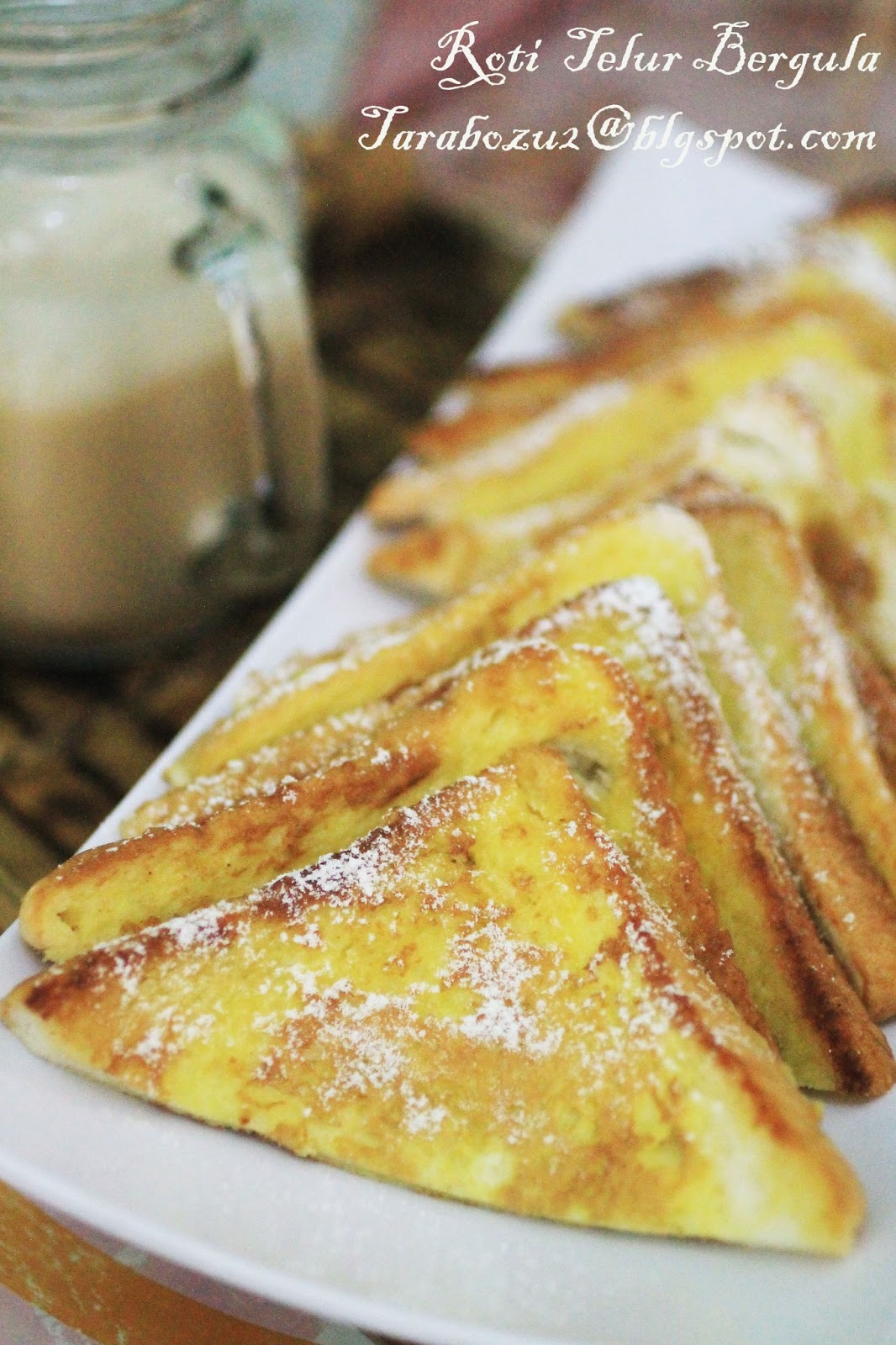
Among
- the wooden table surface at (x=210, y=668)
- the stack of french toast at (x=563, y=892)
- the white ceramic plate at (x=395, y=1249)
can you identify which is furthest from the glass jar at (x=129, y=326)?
the white ceramic plate at (x=395, y=1249)

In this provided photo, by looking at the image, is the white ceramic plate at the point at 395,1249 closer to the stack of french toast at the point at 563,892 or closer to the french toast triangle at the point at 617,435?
the stack of french toast at the point at 563,892

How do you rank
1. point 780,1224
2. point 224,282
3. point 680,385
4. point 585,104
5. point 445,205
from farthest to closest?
point 585,104 < point 445,205 < point 680,385 < point 224,282 < point 780,1224

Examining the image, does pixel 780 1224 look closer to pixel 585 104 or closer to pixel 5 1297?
pixel 5 1297

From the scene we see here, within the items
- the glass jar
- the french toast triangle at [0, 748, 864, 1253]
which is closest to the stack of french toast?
the french toast triangle at [0, 748, 864, 1253]

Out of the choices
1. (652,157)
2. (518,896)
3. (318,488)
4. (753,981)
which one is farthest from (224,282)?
(652,157)

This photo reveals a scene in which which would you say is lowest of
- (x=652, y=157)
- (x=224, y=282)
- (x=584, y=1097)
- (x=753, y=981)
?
(x=652, y=157)

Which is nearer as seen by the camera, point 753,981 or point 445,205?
point 753,981
